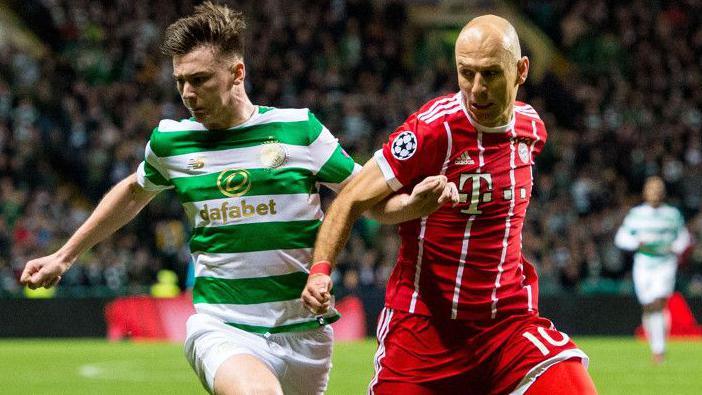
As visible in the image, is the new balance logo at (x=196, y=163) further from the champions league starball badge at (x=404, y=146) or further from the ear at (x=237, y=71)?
the champions league starball badge at (x=404, y=146)

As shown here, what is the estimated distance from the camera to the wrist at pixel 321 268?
16.0 feet

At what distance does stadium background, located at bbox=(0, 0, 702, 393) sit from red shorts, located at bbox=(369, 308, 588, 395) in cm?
1344

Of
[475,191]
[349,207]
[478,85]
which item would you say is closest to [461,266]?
[475,191]

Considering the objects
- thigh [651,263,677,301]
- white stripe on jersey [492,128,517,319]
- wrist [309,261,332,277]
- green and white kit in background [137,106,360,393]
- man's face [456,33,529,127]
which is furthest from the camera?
thigh [651,263,677,301]

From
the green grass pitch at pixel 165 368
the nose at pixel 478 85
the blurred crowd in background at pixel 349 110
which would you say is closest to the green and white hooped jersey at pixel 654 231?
the green grass pitch at pixel 165 368

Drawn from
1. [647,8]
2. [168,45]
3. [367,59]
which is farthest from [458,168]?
[647,8]

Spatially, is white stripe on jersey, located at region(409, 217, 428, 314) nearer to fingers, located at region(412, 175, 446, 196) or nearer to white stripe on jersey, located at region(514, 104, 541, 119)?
fingers, located at region(412, 175, 446, 196)

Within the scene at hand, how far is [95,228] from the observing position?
5.77 meters

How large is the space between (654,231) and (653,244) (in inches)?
6.9

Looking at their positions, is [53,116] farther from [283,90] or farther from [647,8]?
[647,8]

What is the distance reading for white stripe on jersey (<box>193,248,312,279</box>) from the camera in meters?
5.39

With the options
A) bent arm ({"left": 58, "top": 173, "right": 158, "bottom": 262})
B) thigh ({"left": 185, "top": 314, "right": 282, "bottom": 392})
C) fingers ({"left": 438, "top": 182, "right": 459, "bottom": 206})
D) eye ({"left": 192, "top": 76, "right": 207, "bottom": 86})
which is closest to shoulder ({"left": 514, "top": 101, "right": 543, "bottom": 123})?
fingers ({"left": 438, "top": 182, "right": 459, "bottom": 206})

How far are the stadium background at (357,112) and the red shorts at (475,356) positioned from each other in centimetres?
1344

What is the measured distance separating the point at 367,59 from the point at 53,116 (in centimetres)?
581
